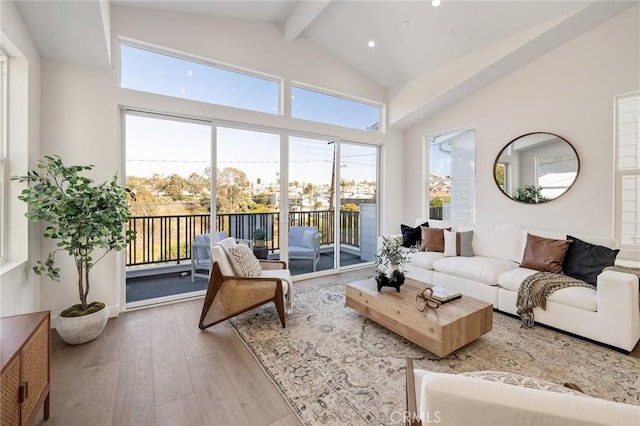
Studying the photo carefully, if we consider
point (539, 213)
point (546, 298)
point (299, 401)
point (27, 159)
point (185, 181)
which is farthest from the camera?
point (539, 213)

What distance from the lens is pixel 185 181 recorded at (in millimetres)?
3545

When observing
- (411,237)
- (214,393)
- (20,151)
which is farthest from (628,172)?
(20,151)

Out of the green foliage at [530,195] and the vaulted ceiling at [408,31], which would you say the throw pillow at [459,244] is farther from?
the vaulted ceiling at [408,31]

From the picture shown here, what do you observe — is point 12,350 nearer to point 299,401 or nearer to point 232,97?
point 299,401

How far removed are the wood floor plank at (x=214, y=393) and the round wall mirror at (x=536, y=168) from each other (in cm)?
427

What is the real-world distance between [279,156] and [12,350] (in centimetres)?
343

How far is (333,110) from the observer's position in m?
4.74

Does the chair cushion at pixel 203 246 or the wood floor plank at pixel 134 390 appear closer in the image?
the wood floor plank at pixel 134 390

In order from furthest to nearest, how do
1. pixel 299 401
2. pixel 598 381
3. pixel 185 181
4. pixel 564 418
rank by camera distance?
pixel 185 181, pixel 598 381, pixel 299 401, pixel 564 418

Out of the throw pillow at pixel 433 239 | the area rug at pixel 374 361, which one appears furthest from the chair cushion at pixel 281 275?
the throw pillow at pixel 433 239

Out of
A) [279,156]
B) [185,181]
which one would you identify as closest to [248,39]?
[279,156]

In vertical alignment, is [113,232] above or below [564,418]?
above

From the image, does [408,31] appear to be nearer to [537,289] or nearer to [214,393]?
[537,289]

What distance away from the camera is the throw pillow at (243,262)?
293 cm
